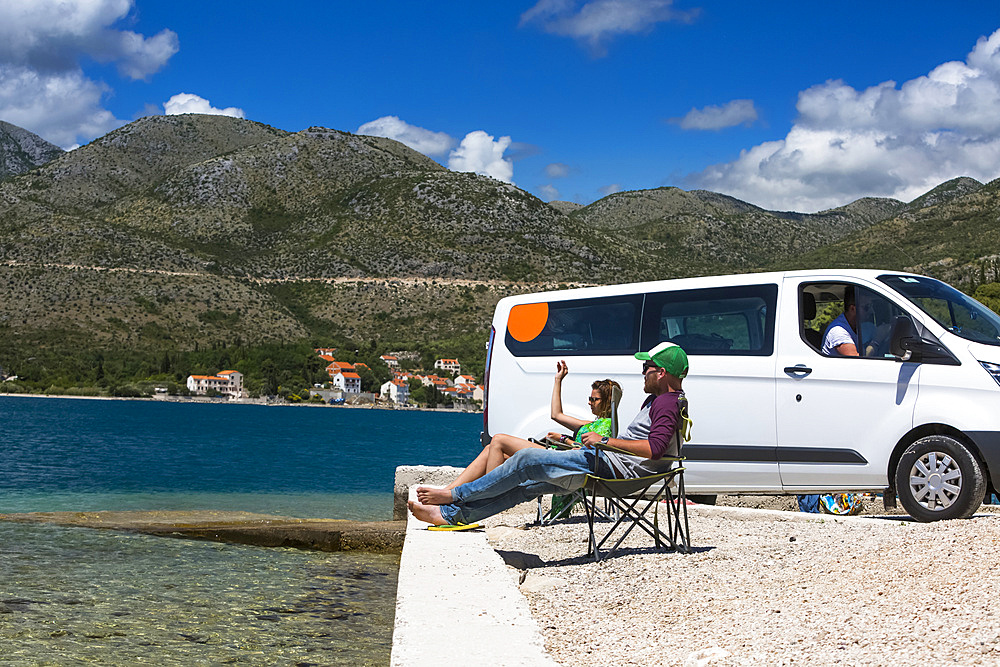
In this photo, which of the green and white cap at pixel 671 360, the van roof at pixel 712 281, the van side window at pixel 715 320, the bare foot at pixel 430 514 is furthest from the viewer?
the van side window at pixel 715 320

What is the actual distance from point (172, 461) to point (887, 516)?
4234cm

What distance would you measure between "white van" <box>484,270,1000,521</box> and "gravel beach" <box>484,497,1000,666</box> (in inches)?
25.0

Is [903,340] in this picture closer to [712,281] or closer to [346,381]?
[712,281]

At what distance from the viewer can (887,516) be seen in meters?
8.67

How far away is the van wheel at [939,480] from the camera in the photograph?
7.47 m

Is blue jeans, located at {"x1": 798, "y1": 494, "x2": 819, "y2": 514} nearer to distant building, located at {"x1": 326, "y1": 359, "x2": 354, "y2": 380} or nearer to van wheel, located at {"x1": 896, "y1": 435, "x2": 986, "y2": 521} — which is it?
van wheel, located at {"x1": 896, "y1": 435, "x2": 986, "y2": 521}

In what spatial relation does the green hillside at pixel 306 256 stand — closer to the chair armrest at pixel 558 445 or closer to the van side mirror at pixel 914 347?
the van side mirror at pixel 914 347

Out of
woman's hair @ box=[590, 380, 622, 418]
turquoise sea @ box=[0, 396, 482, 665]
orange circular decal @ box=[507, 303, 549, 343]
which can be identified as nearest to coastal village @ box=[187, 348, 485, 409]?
turquoise sea @ box=[0, 396, 482, 665]

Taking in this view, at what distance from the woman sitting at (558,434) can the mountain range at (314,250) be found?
6942 cm

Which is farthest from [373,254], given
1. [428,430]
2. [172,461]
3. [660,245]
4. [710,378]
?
[710,378]

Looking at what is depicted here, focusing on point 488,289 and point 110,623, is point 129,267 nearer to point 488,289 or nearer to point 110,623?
point 488,289

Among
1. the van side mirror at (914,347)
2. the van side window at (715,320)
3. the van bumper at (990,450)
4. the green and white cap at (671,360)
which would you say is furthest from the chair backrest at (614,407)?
the van bumper at (990,450)

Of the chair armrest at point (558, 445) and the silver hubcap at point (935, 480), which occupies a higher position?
the chair armrest at point (558, 445)

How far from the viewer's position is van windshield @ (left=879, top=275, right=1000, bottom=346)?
786cm
